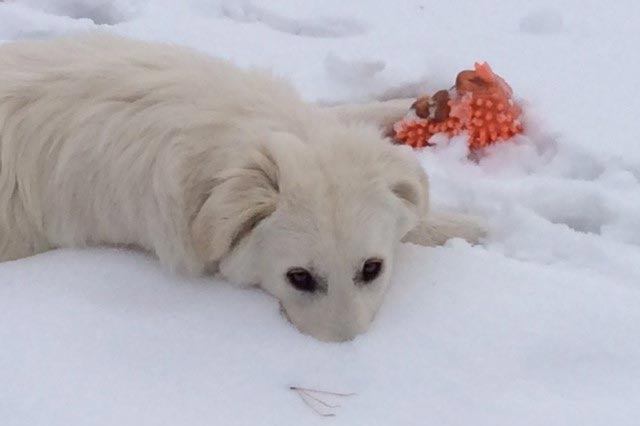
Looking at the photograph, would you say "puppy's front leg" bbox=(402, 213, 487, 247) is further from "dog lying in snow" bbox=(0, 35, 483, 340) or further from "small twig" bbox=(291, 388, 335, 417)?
"small twig" bbox=(291, 388, 335, 417)

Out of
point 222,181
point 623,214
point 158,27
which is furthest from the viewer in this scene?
point 158,27

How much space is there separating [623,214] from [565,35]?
1.47 m

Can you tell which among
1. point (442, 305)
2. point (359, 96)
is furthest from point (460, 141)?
point (442, 305)

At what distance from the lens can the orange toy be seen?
10.9 feet

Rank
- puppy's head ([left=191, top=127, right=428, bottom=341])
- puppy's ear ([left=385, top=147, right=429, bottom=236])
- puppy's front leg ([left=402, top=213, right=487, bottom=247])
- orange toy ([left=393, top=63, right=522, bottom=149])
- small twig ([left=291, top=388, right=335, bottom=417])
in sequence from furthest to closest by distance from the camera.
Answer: orange toy ([left=393, top=63, right=522, bottom=149])
puppy's front leg ([left=402, top=213, right=487, bottom=247])
puppy's ear ([left=385, top=147, right=429, bottom=236])
puppy's head ([left=191, top=127, right=428, bottom=341])
small twig ([left=291, top=388, right=335, bottom=417])

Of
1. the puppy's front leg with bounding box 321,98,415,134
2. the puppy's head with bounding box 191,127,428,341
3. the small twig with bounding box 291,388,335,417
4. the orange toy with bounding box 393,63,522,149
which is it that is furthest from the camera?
the puppy's front leg with bounding box 321,98,415,134

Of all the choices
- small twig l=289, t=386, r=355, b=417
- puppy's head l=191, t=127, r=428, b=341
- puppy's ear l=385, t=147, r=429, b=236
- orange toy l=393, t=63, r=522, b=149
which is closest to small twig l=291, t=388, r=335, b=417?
small twig l=289, t=386, r=355, b=417

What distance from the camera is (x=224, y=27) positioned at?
173 inches

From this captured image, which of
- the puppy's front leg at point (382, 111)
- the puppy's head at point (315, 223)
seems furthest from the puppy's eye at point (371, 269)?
the puppy's front leg at point (382, 111)

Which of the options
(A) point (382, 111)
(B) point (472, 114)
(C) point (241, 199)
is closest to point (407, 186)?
(C) point (241, 199)

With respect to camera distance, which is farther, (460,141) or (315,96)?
(315,96)

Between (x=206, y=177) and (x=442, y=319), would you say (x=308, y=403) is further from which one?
(x=206, y=177)

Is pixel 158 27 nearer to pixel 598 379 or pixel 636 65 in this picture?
pixel 636 65

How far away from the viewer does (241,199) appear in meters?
2.36
